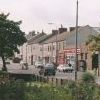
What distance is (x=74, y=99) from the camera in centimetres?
2628

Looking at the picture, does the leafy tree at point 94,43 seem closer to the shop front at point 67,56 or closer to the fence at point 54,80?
the fence at point 54,80

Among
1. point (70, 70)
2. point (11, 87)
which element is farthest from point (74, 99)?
point (70, 70)

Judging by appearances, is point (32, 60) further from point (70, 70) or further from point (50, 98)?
point (50, 98)

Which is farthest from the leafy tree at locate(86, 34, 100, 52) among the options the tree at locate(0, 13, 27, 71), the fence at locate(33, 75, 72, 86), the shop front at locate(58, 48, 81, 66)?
the shop front at locate(58, 48, 81, 66)

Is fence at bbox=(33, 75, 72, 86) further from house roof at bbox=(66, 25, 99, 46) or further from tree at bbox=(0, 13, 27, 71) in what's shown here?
house roof at bbox=(66, 25, 99, 46)

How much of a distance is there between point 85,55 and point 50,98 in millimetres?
73233

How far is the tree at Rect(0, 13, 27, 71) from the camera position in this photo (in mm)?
64806

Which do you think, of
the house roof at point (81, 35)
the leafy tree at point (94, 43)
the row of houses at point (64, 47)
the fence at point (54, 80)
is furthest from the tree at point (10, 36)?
the house roof at point (81, 35)

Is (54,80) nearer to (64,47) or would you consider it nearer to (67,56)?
(67,56)

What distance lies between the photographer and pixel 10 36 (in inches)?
2591

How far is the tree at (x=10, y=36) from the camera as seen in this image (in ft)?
213

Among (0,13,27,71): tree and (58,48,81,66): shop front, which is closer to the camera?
(0,13,27,71): tree

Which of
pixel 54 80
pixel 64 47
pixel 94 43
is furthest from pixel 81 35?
pixel 54 80

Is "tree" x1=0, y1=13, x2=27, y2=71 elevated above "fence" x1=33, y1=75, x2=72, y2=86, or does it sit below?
above
